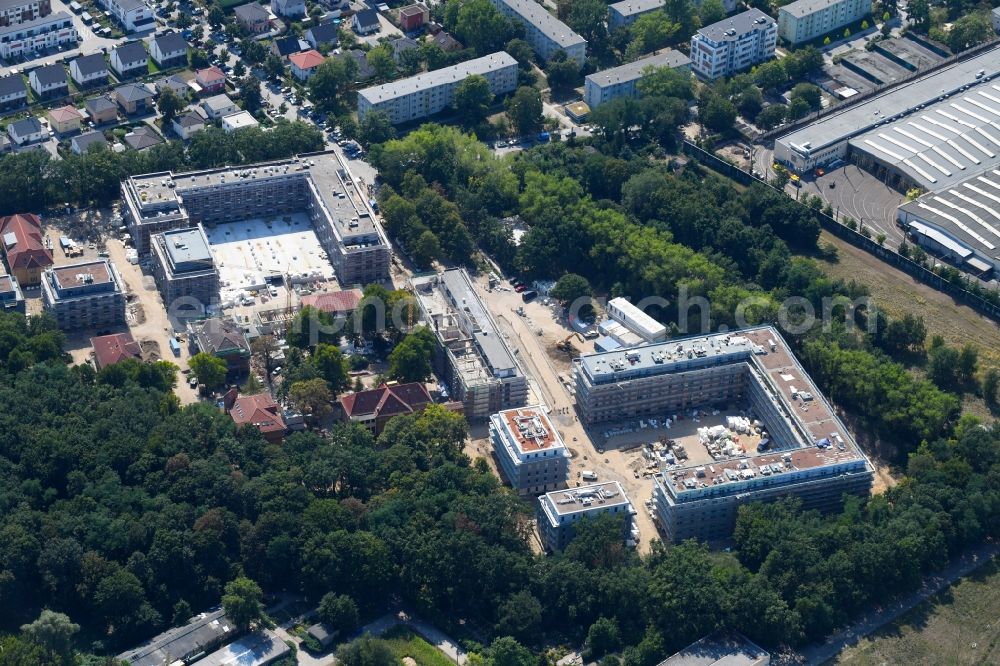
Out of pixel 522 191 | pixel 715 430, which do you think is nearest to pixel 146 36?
pixel 522 191

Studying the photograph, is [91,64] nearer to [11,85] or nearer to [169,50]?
[169,50]

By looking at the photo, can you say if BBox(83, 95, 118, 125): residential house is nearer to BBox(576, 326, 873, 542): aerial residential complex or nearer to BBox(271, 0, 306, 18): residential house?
BBox(271, 0, 306, 18): residential house

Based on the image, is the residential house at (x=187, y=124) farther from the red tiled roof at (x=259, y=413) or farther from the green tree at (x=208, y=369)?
the red tiled roof at (x=259, y=413)

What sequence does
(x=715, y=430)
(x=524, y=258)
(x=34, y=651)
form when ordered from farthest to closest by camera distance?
(x=524, y=258), (x=715, y=430), (x=34, y=651)

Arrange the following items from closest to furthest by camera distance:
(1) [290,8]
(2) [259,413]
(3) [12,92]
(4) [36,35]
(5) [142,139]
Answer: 1. (2) [259,413]
2. (5) [142,139]
3. (3) [12,92]
4. (4) [36,35]
5. (1) [290,8]

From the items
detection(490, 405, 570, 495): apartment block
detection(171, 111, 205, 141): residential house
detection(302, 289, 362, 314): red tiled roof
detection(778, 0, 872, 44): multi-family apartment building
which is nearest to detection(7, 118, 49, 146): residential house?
detection(171, 111, 205, 141): residential house

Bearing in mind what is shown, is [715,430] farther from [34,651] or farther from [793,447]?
[34,651]

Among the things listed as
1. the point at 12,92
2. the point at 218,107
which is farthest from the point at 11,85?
the point at 218,107
